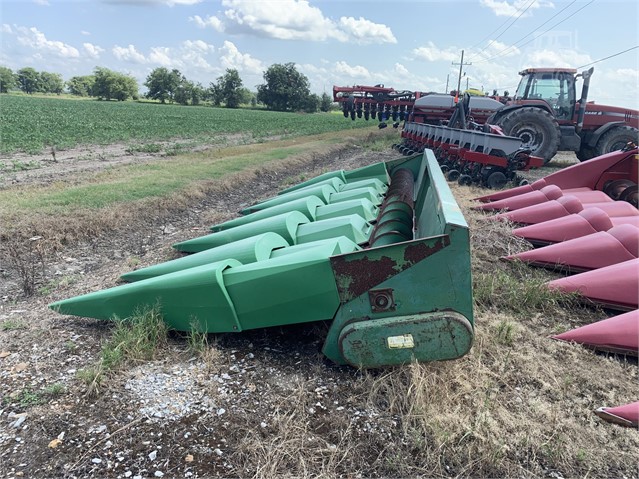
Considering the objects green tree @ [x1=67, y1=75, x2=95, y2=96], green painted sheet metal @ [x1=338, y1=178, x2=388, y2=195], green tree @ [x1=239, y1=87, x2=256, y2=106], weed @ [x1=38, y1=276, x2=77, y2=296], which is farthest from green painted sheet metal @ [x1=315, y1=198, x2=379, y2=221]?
green tree @ [x1=67, y1=75, x2=95, y2=96]

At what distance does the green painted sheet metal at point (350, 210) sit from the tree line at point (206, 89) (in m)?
67.6

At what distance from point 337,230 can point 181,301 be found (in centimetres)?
133

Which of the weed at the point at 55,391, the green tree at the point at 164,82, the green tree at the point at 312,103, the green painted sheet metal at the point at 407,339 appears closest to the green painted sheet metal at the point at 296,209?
the green painted sheet metal at the point at 407,339

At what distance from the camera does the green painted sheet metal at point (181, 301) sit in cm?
270

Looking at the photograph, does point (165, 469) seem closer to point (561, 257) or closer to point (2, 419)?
point (2, 419)

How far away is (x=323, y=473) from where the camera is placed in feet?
6.28

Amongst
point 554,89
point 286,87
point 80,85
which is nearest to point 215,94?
→ point 286,87

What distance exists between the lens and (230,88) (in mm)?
80938

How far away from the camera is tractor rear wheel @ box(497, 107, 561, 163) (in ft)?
34.5

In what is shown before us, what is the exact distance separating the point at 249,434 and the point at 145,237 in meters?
4.41

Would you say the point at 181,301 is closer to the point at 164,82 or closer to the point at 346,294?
the point at 346,294

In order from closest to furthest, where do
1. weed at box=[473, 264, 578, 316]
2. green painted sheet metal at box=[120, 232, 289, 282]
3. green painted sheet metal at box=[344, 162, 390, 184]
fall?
green painted sheet metal at box=[120, 232, 289, 282]
weed at box=[473, 264, 578, 316]
green painted sheet metal at box=[344, 162, 390, 184]

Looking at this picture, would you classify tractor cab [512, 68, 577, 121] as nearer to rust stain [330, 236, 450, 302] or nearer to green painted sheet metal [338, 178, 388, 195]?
green painted sheet metal [338, 178, 388, 195]

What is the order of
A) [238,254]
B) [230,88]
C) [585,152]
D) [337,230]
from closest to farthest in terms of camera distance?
[238,254], [337,230], [585,152], [230,88]
